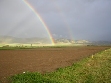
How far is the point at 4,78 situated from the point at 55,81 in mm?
4130

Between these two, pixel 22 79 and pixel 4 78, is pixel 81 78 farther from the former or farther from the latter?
pixel 4 78

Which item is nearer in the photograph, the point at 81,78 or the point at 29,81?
the point at 29,81

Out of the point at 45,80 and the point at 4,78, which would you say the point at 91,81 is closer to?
the point at 45,80

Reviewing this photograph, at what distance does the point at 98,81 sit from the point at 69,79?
7.80ft

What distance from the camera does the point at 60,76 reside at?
1770 cm

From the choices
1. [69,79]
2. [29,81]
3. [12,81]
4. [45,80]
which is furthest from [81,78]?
[12,81]

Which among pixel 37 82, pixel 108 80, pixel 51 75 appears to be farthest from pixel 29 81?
pixel 108 80

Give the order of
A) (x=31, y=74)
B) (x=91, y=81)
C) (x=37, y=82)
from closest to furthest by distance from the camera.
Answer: (x=37, y=82) < (x=91, y=81) < (x=31, y=74)

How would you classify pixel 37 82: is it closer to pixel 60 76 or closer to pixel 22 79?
pixel 22 79

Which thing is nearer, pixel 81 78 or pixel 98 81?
pixel 98 81

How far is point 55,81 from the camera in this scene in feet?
50.6

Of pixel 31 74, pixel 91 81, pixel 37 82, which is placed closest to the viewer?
pixel 37 82

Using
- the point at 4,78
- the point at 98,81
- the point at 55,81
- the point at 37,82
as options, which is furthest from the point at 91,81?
the point at 4,78

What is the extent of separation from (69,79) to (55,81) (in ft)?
6.16
